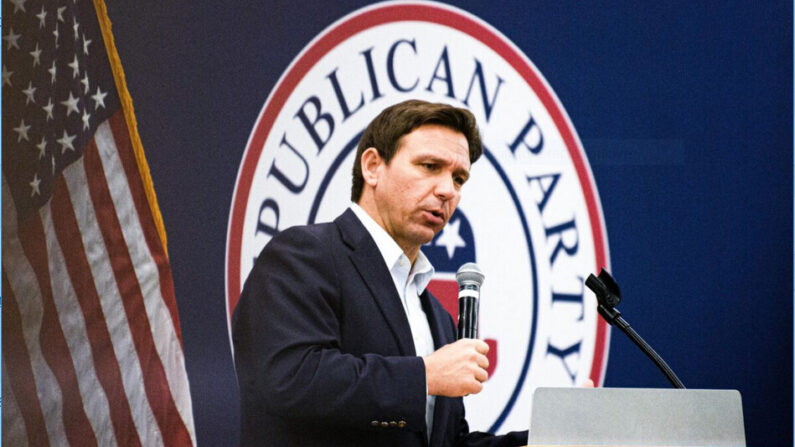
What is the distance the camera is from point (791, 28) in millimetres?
3074

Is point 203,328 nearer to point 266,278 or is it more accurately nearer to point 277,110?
point 277,110

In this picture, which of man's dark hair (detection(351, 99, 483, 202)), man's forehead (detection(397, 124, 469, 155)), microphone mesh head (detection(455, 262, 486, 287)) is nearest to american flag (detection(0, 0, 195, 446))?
man's dark hair (detection(351, 99, 483, 202))

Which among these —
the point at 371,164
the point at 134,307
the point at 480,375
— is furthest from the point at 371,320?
the point at 134,307

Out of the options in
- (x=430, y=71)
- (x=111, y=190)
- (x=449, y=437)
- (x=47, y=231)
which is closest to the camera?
(x=449, y=437)

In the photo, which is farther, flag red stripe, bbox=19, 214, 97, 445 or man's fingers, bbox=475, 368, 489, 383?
flag red stripe, bbox=19, 214, 97, 445

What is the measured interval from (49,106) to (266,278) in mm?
1174

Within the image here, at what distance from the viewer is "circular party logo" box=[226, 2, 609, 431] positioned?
300cm

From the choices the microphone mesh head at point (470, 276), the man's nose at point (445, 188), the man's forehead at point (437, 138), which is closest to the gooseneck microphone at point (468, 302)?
the microphone mesh head at point (470, 276)

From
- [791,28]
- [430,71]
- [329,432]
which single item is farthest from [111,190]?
[791,28]

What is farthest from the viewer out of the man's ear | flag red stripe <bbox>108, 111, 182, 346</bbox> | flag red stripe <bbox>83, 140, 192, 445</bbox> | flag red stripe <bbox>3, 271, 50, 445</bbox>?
flag red stripe <bbox>108, 111, 182, 346</bbox>

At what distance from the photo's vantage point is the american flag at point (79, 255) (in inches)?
97.0

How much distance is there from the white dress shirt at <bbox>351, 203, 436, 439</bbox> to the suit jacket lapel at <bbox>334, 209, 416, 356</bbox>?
4 cm

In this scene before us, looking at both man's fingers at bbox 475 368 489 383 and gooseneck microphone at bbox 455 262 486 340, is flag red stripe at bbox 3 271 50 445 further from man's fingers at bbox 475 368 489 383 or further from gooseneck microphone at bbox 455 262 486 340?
man's fingers at bbox 475 368 489 383

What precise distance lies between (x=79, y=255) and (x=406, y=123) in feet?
4.03
